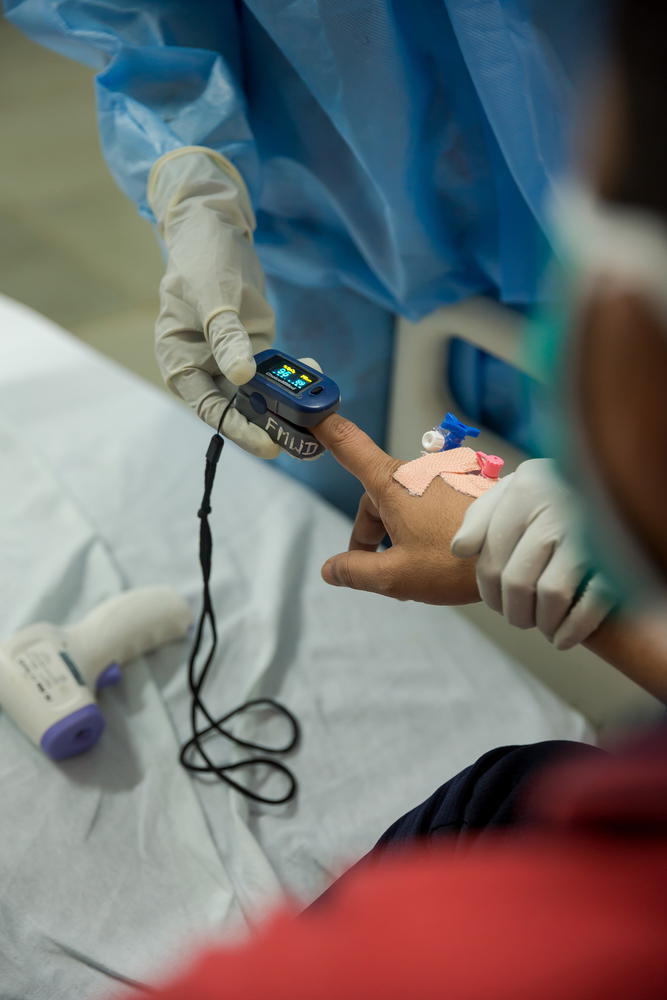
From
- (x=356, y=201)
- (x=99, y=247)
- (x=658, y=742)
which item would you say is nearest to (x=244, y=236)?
(x=356, y=201)

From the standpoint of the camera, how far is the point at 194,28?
0.88 m

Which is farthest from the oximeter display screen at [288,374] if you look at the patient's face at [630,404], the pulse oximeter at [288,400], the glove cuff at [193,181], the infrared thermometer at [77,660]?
the infrared thermometer at [77,660]

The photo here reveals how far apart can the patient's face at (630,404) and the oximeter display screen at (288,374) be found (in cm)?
37

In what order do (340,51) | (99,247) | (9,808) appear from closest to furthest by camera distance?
1. (340,51)
2. (9,808)
3. (99,247)

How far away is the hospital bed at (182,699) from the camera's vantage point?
817 millimetres

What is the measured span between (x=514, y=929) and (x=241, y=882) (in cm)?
64

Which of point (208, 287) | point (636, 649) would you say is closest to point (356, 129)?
point (208, 287)

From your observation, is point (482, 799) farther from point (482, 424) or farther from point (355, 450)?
point (482, 424)

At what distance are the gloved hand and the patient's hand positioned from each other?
4 cm

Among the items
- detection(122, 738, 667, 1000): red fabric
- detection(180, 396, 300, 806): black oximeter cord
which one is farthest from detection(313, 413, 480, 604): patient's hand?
detection(180, 396, 300, 806): black oximeter cord

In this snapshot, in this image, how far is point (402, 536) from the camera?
572 millimetres

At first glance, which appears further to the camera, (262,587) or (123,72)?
(262,587)

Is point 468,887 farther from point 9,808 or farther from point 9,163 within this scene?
point 9,163

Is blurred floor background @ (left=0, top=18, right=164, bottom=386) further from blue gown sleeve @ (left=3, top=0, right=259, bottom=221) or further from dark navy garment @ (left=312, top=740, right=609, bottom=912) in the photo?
dark navy garment @ (left=312, top=740, right=609, bottom=912)
